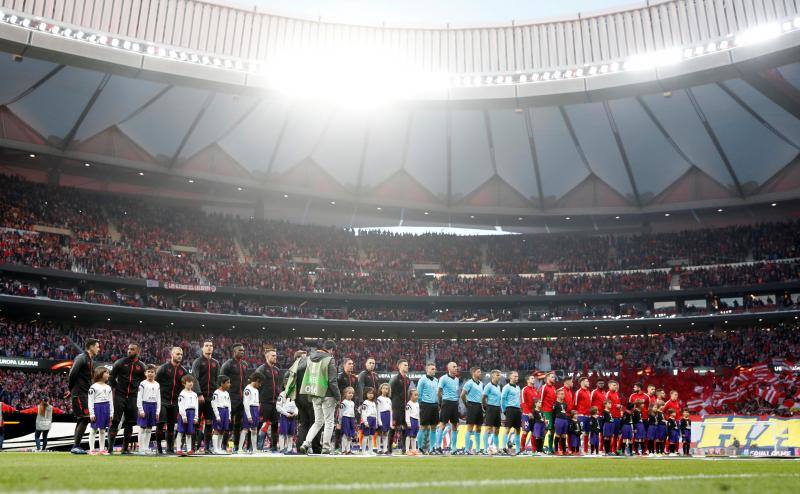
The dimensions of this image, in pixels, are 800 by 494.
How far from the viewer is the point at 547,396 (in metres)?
18.2

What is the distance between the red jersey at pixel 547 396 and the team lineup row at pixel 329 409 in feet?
0.10

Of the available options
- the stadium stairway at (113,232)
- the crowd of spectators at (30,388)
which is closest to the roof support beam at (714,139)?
the stadium stairway at (113,232)

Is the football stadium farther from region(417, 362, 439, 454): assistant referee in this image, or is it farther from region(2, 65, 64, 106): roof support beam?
region(417, 362, 439, 454): assistant referee

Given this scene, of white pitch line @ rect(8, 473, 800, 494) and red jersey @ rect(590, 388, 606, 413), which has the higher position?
red jersey @ rect(590, 388, 606, 413)

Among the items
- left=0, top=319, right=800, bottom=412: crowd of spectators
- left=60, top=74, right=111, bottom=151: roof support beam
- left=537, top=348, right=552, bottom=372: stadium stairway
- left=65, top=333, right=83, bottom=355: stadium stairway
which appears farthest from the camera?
left=537, top=348, right=552, bottom=372: stadium stairway

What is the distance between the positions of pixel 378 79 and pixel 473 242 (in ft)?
65.3

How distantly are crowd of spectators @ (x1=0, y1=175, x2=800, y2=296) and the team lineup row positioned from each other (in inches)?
1136

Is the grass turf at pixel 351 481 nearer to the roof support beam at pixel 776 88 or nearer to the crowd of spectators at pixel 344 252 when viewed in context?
the roof support beam at pixel 776 88

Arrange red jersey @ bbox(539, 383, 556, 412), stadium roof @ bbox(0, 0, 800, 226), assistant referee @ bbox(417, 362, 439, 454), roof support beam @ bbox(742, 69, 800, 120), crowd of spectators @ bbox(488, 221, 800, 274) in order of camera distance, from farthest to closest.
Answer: crowd of spectators @ bbox(488, 221, 800, 274) → stadium roof @ bbox(0, 0, 800, 226) → roof support beam @ bbox(742, 69, 800, 120) → red jersey @ bbox(539, 383, 556, 412) → assistant referee @ bbox(417, 362, 439, 454)

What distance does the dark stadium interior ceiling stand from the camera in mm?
40438

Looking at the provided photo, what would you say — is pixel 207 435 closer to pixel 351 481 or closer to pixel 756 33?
pixel 351 481

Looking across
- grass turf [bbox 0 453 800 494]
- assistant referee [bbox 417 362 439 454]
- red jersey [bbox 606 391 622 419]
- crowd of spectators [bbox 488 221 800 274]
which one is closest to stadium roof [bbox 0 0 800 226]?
crowd of spectators [bbox 488 221 800 274]

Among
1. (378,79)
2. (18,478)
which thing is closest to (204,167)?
(378,79)

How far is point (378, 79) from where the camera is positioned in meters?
40.5
